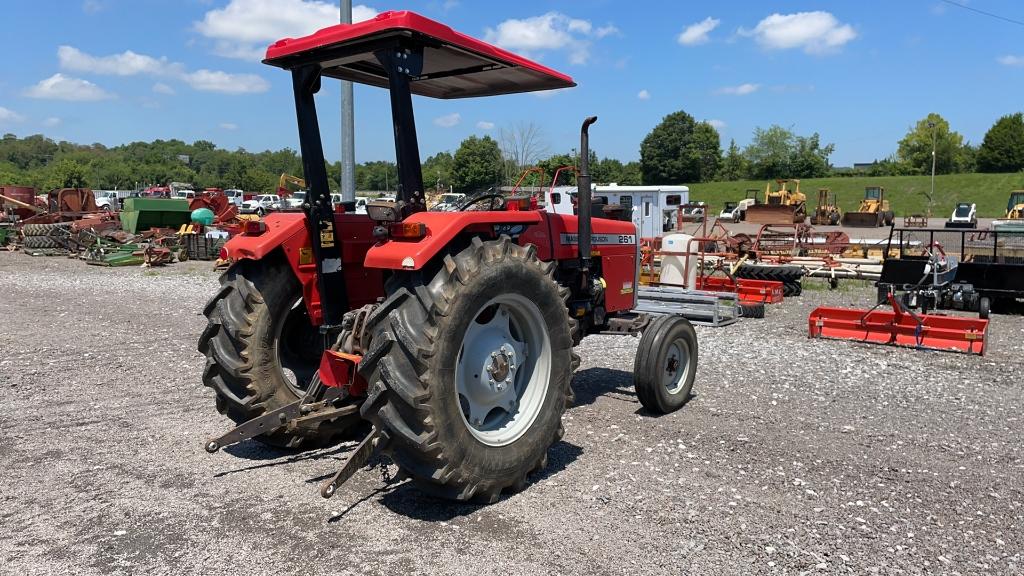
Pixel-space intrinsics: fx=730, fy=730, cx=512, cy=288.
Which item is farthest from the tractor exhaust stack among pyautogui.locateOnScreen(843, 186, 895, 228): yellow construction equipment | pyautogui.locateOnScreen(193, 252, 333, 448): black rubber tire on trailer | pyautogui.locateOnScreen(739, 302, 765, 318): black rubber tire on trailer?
pyautogui.locateOnScreen(843, 186, 895, 228): yellow construction equipment

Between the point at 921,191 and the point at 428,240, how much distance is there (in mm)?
69601

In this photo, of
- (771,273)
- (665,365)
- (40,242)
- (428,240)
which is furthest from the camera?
(40,242)

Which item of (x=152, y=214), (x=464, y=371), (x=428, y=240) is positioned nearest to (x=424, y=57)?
(x=428, y=240)

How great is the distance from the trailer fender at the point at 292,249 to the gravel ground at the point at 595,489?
1130 mm

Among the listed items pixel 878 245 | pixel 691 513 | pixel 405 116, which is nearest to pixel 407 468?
pixel 691 513

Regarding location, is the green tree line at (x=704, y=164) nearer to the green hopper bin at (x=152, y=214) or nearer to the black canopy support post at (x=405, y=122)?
the green hopper bin at (x=152, y=214)

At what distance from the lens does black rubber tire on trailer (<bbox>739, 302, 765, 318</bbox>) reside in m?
12.0

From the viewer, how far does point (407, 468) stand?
391 cm

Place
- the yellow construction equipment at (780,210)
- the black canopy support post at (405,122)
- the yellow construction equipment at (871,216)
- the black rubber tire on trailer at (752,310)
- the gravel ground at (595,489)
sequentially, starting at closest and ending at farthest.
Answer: the gravel ground at (595,489) < the black canopy support post at (405,122) < the black rubber tire on trailer at (752,310) < the yellow construction equipment at (780,210) < the yellow construction equipment at (871,216)

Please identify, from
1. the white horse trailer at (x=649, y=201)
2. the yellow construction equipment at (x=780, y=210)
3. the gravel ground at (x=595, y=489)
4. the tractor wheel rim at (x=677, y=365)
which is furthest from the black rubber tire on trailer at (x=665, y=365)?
the yellow construction equipment at (x=780, y=210)

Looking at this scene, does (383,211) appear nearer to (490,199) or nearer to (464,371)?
(464,371)

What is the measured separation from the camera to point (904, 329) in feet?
30.6

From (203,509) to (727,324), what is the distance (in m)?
8.70

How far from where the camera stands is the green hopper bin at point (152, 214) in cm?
2394
